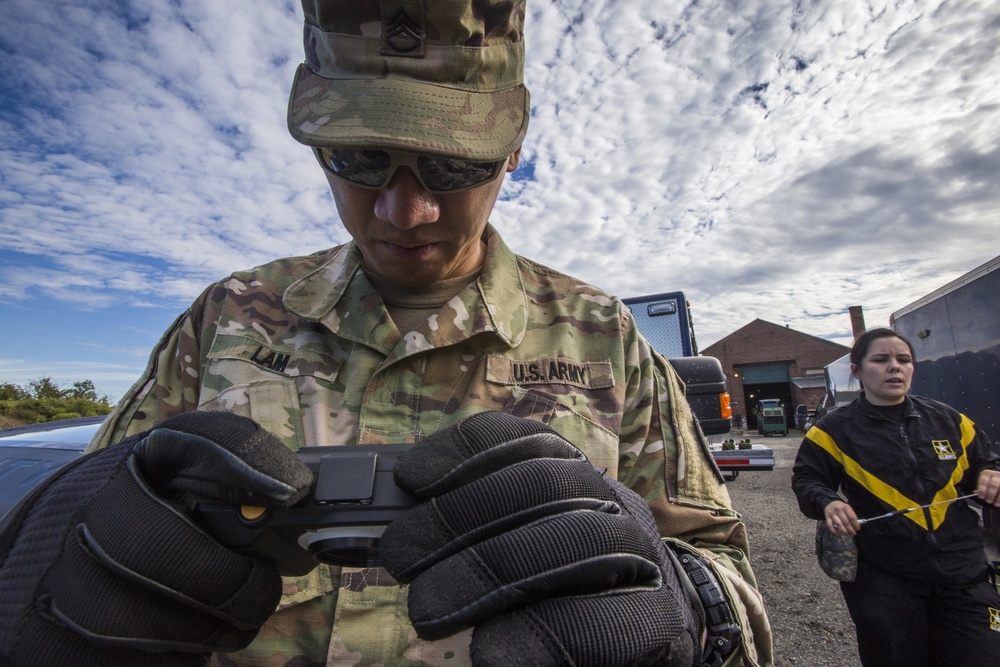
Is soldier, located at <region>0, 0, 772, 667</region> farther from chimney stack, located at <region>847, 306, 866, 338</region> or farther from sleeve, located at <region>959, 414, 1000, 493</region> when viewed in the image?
chimney stack, located at <region>847, 306, 866, 338</region>

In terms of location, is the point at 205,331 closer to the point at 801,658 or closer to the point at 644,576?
the point at 644,576

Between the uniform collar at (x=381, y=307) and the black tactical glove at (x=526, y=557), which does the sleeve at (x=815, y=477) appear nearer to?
the uniform collar at (x=381, y=307)

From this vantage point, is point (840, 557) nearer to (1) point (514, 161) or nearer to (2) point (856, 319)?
(1) point (514, 161)

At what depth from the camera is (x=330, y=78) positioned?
1.29 m

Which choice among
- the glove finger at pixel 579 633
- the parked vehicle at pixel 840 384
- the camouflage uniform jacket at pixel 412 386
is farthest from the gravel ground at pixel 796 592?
the parked vehicle at pixel 840 384

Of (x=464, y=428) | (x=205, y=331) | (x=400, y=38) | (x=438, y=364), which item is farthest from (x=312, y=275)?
(x=464, y=428)

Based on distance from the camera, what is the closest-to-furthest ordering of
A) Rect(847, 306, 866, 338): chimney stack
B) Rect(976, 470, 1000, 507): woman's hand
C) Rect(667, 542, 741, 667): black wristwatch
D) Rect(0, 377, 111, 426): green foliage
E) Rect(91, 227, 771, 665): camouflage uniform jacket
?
Rect(667, 542, 741, 667): black wristwatch → Rect(91, 227, 771, 665): camouflage uniform jacket → Rect(976, 470, 1000, 507): woman's hand → Rect(0, 377, 111, 426): green foliage → Rect(847, 306, 866, 338): chimney stack

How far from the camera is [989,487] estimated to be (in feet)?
9.05

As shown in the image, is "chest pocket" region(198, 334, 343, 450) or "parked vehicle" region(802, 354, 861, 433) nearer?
"chest pocket" region(198, 334, 343, 450)

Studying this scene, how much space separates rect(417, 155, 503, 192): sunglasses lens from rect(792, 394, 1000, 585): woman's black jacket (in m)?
2.93

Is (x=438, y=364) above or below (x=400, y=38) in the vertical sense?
below

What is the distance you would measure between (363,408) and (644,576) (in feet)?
2.55

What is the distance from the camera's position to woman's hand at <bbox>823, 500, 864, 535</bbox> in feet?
9.45

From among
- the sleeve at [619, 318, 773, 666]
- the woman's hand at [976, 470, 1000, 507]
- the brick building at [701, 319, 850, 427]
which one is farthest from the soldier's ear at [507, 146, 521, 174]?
the brick building at [701, 319, 850, 427]
